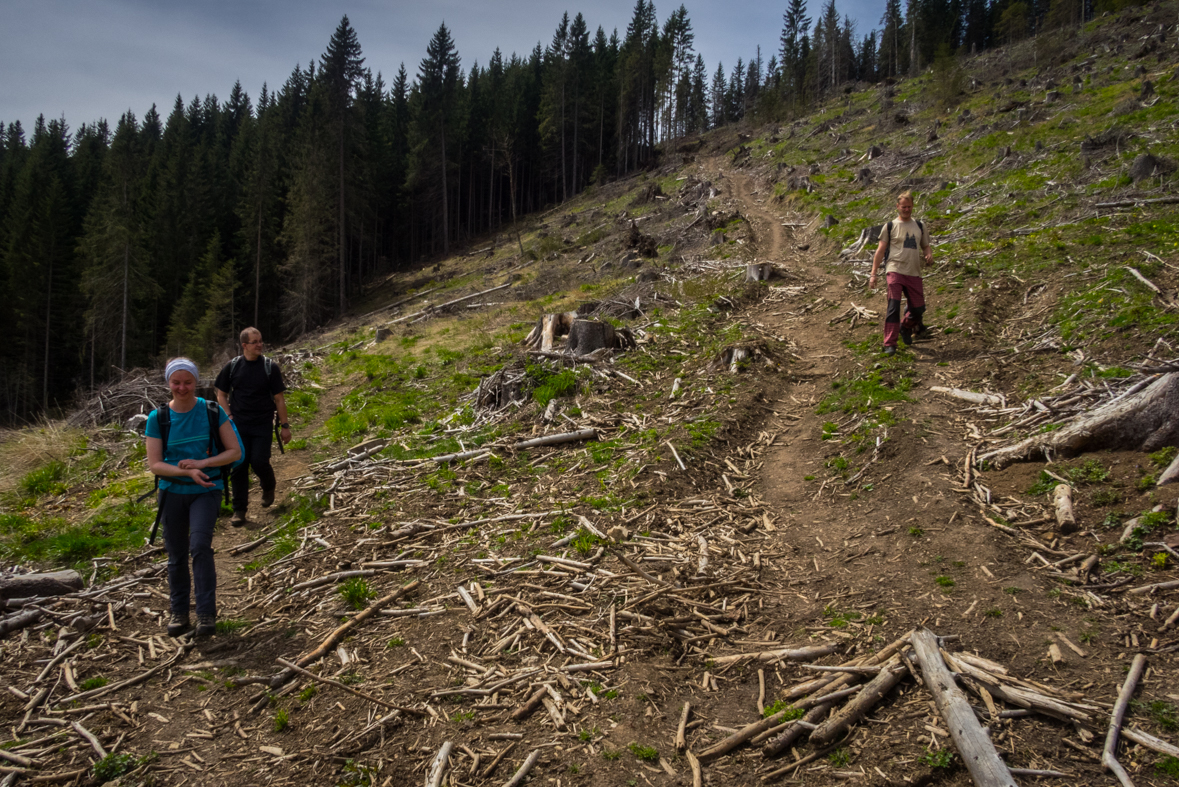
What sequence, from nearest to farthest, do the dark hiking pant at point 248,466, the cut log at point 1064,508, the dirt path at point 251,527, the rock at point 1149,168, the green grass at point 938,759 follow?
1. the green grass at point 938,759
2. the cut log at point 1064,508
3. the dirt path at point 251,527
4. the dark hiking pant at point 248,466
5. the rock at point 1149,168

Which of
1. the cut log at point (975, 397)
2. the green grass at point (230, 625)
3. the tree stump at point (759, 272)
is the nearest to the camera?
the green grass at point (230, 625)

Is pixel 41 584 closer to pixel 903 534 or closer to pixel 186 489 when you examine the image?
pixel 186 489

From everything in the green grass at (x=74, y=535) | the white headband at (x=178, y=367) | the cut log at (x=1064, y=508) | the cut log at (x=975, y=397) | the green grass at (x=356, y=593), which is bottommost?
the green grass at (x=356, y=593)

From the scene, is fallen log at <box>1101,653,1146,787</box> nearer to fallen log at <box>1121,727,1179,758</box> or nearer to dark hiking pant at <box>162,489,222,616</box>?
fallen log at <box>1121,727,1179,758</box>

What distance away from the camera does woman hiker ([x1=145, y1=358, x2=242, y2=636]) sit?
5.11m

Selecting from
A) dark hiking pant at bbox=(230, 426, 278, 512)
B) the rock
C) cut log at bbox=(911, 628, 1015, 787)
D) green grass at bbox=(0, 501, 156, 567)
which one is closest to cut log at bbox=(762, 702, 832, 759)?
cut log at bbox=(911, 628, 1015, 787)

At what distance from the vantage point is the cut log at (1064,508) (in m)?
4.82

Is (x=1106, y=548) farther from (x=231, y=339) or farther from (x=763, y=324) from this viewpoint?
(x=231, y=339)

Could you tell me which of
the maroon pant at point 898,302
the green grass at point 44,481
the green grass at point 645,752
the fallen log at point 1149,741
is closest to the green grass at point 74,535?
the green grass at point 44,481

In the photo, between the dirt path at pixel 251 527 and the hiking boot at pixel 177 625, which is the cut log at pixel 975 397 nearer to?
the dirt path at pixel 251 527

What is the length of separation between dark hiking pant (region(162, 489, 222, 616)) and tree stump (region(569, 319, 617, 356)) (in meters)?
7.00

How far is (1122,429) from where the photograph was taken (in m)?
5.36

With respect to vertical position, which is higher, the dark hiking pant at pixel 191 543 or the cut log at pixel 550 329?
the cut log at pixel 550 329

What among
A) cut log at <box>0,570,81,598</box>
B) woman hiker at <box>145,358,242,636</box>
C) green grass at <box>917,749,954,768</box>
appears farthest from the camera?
cut log at <box>0,570,81,598</box>
